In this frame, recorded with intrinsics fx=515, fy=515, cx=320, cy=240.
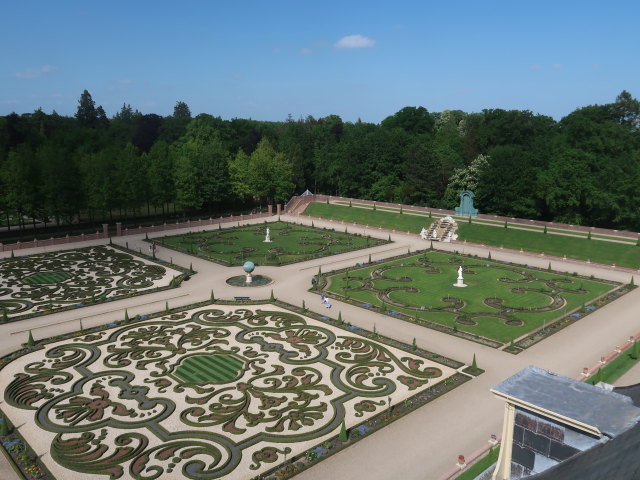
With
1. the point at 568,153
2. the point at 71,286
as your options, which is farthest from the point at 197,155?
the point at 568,153

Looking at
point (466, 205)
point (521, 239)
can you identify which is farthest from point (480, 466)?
point (466, 205)

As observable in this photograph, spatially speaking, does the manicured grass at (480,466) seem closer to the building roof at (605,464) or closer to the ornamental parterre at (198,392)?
the ornamental parterre at (198,392)

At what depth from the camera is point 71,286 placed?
47.4 meters

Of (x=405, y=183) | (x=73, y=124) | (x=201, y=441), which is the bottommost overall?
(x=201, y=441)

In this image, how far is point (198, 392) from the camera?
28.0 metres

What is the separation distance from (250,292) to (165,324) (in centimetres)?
960

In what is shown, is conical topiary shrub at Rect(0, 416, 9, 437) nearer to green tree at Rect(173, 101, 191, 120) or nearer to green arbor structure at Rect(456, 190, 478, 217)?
green arbor structure at Rect(456, 190, 478, 217)

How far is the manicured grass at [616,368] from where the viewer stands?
29.1m

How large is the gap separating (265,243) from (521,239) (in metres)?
32.7

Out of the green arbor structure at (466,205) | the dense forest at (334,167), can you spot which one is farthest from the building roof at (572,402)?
the green arbor structure at (466,205)

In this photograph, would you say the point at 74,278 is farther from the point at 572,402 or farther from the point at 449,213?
the point at 449,213

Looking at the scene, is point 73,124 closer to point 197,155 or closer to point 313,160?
point 197,155

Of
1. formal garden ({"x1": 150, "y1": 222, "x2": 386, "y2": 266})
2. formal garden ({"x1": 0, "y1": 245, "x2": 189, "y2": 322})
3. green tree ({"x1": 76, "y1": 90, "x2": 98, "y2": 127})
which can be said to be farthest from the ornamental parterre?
green tree ({"x1": 76, "y1": 90, "x2": 98, "y2": 127})

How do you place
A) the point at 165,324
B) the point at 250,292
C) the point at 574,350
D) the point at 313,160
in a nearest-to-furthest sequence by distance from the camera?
the point at 574,350, the point at 165,324, the point at 250,292, the point at 313,160
